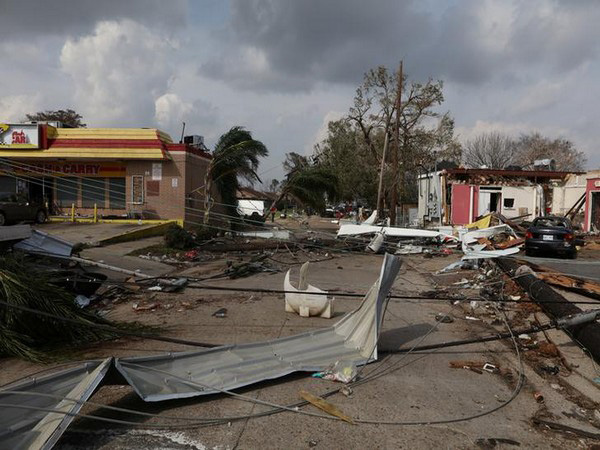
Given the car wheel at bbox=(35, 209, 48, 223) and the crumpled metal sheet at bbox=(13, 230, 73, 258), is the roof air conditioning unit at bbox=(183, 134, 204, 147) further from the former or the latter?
the crumpled metal sheet at bbox=(13, 230, 73, 258)

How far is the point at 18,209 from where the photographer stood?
21422 mm

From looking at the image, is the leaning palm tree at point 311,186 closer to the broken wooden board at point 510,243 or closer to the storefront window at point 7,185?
the broken wooden board at point 510,243

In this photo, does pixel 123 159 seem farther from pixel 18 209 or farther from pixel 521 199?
pixel 521 199

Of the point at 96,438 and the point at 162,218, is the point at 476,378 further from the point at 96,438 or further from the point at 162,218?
the point at 162,218

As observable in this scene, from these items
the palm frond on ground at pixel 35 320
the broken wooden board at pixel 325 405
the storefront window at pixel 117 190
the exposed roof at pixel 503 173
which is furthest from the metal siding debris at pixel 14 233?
the exposed roof at pixel 503 173

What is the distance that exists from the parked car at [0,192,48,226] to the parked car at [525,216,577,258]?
2188 cm

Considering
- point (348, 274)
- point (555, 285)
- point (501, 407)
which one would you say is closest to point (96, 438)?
point (501, 407)

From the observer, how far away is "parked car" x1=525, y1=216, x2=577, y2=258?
17875 millimetres

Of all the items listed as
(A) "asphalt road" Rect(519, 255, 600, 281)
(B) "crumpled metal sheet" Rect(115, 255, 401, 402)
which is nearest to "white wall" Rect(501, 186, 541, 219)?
(A) "asphalt road" Rect(519, 255, 600, 281)

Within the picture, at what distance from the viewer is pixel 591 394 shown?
5.43m

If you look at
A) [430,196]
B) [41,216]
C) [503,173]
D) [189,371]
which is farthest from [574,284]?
[430,196]

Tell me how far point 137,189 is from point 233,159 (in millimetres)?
6437

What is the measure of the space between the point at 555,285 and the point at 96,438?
919cm

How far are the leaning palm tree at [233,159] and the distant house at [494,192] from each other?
14705mm
